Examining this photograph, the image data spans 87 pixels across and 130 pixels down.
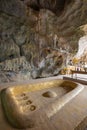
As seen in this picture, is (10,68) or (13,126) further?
(10,68)

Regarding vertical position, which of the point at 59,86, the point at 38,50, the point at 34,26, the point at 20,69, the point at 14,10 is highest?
the point at 14,10

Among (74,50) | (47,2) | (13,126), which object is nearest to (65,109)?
(13,126)

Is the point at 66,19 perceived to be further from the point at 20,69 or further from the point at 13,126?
the point at 13,126

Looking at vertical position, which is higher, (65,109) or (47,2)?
(47,2)

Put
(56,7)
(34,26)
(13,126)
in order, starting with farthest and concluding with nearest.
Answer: (34,26) < (56,7) < (13,126)

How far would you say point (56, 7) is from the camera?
15.1 ft

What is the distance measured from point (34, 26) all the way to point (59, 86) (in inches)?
138

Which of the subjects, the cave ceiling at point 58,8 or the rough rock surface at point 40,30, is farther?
the rough rock surface at point 40,30

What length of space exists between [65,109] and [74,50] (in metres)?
6.36

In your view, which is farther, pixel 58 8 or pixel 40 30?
pixel 40 30

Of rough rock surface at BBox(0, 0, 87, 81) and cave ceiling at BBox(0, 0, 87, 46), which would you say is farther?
rough rock surface at BBox(0, 0, 87, 81)

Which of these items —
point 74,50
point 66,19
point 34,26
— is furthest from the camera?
point 74,50

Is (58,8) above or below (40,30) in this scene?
above

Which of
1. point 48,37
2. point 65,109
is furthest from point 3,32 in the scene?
point 65,109
